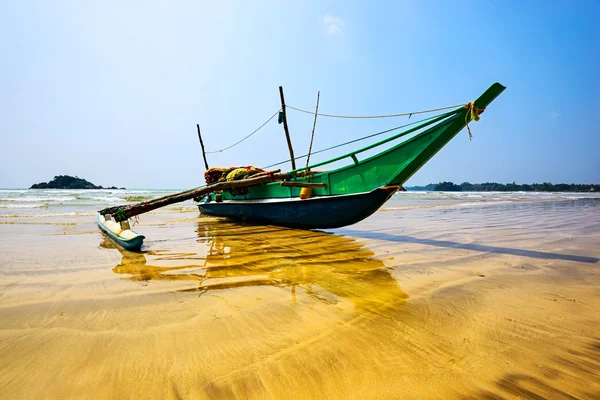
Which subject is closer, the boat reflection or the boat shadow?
the boat reflection

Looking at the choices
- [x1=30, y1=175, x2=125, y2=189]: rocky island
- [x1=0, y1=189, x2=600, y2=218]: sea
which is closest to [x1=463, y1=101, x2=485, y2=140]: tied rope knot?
[x1=0, y1=189, x2=600, y2=218]: sea

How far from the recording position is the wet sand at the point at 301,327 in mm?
1367

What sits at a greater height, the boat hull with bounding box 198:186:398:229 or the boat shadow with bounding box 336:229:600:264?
the boat hull with bounding box 198:186:398:229

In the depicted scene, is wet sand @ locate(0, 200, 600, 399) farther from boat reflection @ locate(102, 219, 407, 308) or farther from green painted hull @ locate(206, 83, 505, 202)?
green painted hull @ locate(206, 83, 505, 202)

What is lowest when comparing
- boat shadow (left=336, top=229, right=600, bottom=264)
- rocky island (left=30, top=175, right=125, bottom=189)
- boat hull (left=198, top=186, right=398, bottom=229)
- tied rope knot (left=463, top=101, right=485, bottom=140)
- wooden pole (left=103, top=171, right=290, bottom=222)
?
boat shadow (left=336, top=229, right=600, bottom=264)

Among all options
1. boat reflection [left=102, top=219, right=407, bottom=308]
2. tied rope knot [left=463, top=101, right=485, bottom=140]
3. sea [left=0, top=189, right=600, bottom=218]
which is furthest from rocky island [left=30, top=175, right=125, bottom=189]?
tied rope knot [left=463, top=101, right=485, bottom=140]

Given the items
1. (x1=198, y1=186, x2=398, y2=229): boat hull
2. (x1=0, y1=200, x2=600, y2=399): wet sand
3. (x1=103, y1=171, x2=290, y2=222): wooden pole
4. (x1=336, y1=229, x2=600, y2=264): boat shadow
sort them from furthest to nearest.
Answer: (x1=103, y1=171, x2=290, y2=222): wooden pole < (x1=198, y1=186, x2=398, y2=229): boat hull < (x1=336, y1=229, x2=600, y2=264): boat shadow < (x1=0, y1=200, x2=600, y2=399): wet sand

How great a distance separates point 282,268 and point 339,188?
3422 mm

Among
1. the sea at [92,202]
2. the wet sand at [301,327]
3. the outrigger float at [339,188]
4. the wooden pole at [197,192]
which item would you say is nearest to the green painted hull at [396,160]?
the outrigger float at [339,188]

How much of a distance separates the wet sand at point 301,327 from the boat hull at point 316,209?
2.09 metres

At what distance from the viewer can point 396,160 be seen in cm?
570

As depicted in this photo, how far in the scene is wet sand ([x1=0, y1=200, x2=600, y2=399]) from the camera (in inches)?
53.8

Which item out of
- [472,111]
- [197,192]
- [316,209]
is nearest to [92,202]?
[197,192]

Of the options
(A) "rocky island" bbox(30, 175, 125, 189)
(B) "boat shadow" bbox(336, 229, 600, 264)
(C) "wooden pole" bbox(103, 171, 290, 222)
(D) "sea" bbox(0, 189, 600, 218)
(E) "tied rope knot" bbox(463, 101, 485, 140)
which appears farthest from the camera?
(A) "rocky island" bbox(30, 175, 125, 189)
